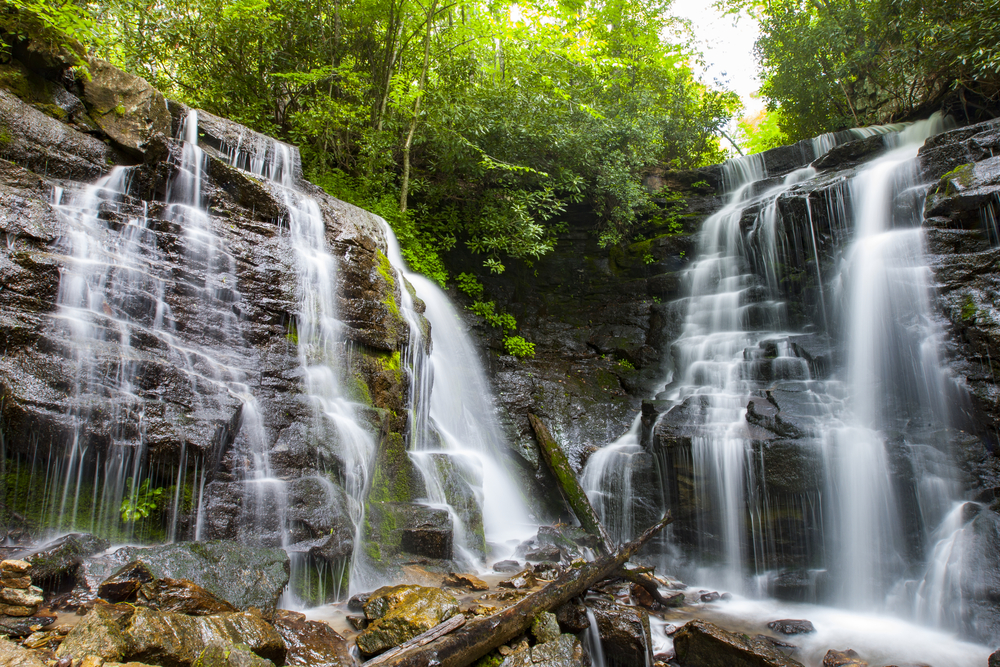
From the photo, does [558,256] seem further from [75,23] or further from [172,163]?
[75,23]

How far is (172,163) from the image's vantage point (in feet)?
22.6

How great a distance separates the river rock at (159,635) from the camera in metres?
2.52

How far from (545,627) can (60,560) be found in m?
3.40

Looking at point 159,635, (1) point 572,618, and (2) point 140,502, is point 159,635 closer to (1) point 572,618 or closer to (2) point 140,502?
(2) point 140,502

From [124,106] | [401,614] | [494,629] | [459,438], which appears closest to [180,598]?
[401,614]

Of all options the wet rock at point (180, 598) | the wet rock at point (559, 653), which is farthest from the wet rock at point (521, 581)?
the wet rock at point (180, 598)

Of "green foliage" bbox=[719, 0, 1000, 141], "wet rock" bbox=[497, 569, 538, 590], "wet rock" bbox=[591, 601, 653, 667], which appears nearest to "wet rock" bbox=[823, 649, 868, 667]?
"wet rock" bbox=[591, 601, 653, 667]

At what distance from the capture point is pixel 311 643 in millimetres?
3469

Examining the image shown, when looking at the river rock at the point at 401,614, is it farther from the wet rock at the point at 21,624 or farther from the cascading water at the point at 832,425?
the cascading water at the point at 832,425

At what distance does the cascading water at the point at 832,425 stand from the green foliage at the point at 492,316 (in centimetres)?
333

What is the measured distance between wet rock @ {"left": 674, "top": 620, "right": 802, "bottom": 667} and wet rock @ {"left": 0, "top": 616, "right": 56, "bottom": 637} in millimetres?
4321

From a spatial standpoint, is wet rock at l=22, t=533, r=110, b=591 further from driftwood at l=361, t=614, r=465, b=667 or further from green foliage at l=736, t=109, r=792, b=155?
green foliage at l=736, t=109, r=792, b=155

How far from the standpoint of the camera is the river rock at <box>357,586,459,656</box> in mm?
3373

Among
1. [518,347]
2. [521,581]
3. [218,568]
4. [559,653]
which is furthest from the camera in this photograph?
[518,347]
